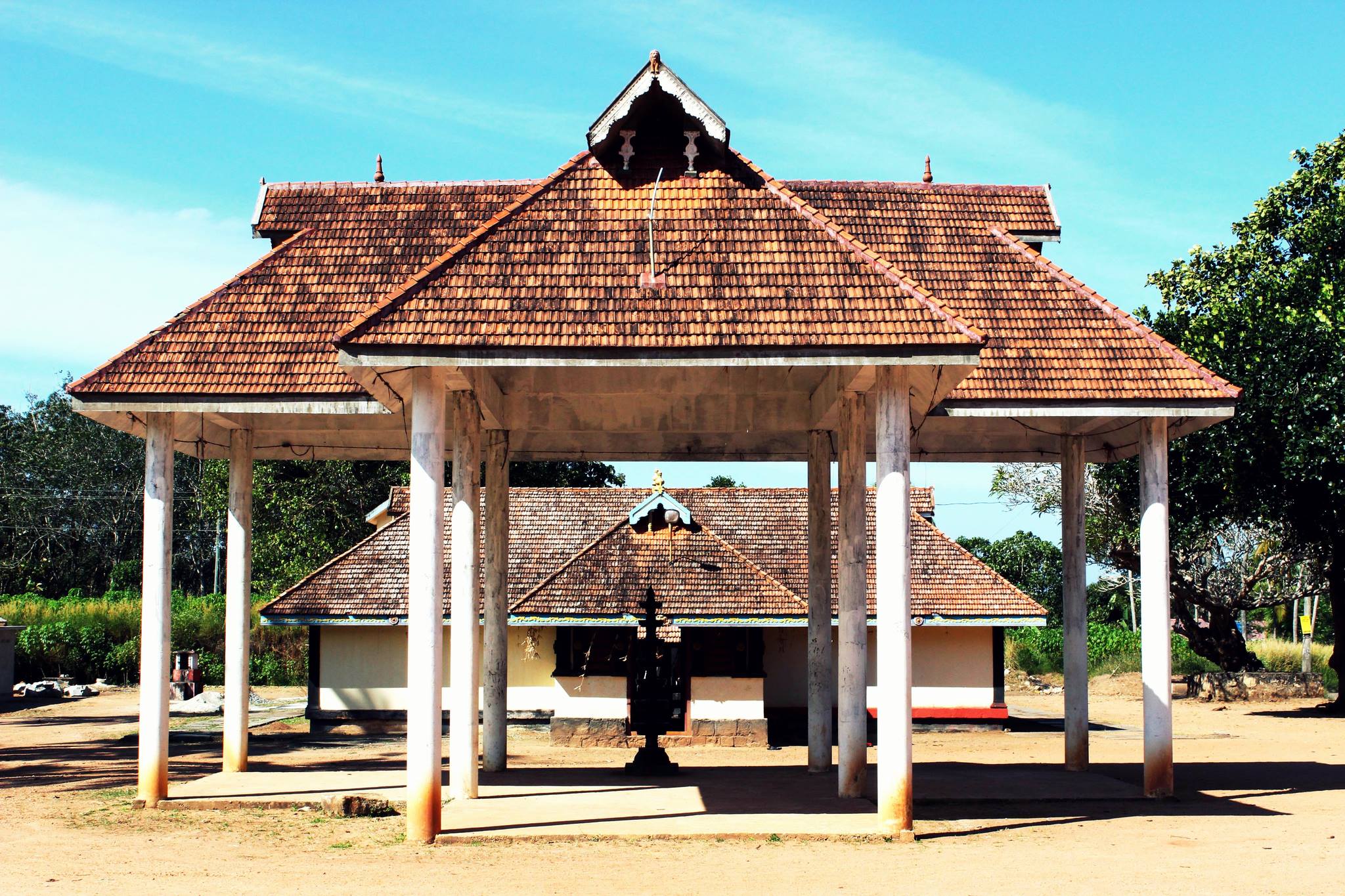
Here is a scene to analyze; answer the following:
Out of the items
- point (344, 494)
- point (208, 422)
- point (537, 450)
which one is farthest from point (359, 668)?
point (344, 494)

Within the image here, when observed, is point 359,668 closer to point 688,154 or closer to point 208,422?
point 208,422

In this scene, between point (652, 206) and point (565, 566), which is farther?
point (565, 566)

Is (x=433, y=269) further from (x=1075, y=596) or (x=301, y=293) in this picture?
(x=1075, y=596)

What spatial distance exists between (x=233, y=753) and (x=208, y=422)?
14.0ft

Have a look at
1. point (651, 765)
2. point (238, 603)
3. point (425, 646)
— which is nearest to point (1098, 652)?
point (651, 765)

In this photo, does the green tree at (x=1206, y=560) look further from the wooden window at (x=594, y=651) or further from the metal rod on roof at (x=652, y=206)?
the metal rod on roof at (x=652, y=206)

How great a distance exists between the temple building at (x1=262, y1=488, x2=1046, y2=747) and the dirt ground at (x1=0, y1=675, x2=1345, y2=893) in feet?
28.4

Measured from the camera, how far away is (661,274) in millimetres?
13211

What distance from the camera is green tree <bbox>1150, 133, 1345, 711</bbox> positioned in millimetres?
26219

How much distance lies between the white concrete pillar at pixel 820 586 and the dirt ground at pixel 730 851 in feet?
5.46

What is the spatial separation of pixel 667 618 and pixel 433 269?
13647 mm

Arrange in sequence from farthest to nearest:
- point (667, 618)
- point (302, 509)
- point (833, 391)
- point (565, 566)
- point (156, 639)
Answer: point (302, 509)
point (565, 566)
point (667, 618)
point (833, 391)
point (156, 639)

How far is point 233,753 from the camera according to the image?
16.9 metres

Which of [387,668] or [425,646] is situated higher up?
[425,646]
